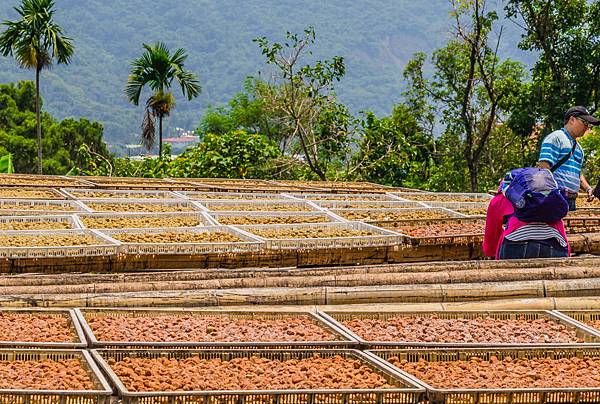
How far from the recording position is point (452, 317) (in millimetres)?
4695

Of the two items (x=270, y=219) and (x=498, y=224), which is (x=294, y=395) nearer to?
(x=498, y=224)

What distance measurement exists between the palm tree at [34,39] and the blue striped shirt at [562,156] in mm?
20885

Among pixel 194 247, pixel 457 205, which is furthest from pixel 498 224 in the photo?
pixel 457 205

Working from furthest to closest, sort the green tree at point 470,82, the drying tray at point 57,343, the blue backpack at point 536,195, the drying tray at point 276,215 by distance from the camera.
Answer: the green tree at point 470,82 → the drying tray at point 276,215 → the blue backpack at point 536,195 → the drying tray at point 57,343

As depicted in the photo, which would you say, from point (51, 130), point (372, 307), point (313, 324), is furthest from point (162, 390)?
point (51, 130)

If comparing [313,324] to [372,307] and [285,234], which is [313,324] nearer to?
[372,307]

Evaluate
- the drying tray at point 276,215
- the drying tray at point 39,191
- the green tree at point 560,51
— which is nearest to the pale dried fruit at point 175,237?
the drying tray at point 276,215

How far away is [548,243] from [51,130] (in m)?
38.6

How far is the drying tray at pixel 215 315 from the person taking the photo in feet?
12.7

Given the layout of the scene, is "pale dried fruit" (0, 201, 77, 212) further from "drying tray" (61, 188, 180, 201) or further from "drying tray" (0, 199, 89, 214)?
"drying tray" (61, 188, 180, 201)

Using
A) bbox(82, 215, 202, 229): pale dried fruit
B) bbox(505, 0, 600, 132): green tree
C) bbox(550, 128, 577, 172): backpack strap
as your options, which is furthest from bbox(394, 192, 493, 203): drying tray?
bbox(505, 0, 600, 132): green tree

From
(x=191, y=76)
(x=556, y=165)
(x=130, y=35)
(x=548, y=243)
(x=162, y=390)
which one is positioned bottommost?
(x=162, y=390)

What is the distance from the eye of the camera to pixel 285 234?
7250 mm

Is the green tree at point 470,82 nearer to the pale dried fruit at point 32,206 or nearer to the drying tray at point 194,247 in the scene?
the pale dried fruit at point 32,206
